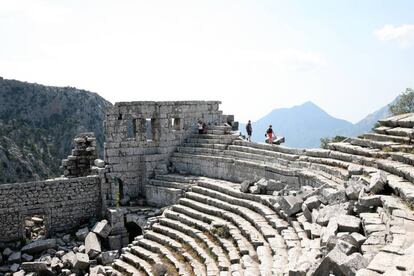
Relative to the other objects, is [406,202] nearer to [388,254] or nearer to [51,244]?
[388,254]

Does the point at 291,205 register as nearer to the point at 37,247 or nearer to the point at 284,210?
the point at 284,210

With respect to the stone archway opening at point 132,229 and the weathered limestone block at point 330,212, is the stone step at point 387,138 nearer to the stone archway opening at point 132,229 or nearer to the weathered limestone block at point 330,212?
the weathered limestone block at point 330,212

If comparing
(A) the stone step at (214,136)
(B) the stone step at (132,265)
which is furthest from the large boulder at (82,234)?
(A) the stone step at (214,136)

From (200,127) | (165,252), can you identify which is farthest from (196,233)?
(200,127)

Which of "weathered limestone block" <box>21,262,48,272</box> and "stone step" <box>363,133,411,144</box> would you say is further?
"weathered limestone block" <box>21,262,48,272</box>

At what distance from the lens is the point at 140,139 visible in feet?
70.3

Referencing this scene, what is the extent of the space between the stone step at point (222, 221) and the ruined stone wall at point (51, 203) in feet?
18.3

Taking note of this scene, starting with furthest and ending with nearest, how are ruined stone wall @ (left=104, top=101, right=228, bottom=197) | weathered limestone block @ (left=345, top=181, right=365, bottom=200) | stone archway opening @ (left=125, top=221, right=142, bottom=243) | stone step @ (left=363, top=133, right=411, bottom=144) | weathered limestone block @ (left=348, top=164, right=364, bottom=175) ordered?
1. ruined stone wall @ (left=104, top=101, right=228, bottom=197)
2. stone archway opening @ (left=125, top=221, right=142, bottom=243)
3. stone step @ (left=363, top=133, right=411, bottom=144)
4. weathered limestone block @ (left=348, top=164, right=364, bottom=175)
5. weathered limestone block @ (left=345, top=181, right=365, bottom=200)

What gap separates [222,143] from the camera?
808 inches

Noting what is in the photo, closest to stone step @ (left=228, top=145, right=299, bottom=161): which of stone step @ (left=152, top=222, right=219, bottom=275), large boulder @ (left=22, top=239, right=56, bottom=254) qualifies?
stone step @ (left=152, top=222, right=219, bottom=275)

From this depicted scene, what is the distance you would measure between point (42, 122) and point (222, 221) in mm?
45348

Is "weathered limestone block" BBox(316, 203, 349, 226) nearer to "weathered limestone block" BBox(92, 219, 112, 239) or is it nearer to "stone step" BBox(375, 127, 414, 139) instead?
"stone step" BBox(375, 127, 414, 139)

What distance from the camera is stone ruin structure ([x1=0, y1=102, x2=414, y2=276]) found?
8070mm

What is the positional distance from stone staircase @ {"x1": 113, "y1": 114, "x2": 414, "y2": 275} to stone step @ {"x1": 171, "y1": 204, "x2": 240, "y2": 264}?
0.03m
